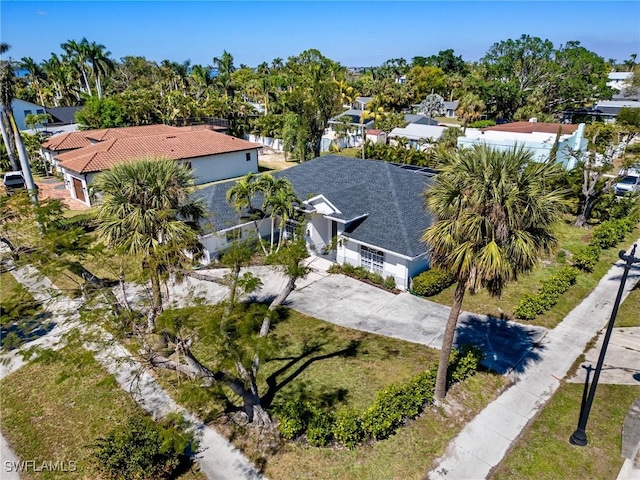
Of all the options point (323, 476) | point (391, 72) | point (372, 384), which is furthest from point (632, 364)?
point (391, 72)

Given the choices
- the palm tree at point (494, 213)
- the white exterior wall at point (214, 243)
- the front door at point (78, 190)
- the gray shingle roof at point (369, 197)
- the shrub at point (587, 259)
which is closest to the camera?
the palm tree at point (494, 213)

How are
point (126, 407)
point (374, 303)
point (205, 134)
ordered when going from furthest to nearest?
point (205, 134)
point (374, 303)
point (126, 407)

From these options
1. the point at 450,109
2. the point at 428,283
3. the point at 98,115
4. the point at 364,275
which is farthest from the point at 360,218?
the point at 450,109

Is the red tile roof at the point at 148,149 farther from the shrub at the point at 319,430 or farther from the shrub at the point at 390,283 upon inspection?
the shrub at the point at 319,430

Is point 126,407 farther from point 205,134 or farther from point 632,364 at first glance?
point 205,134
